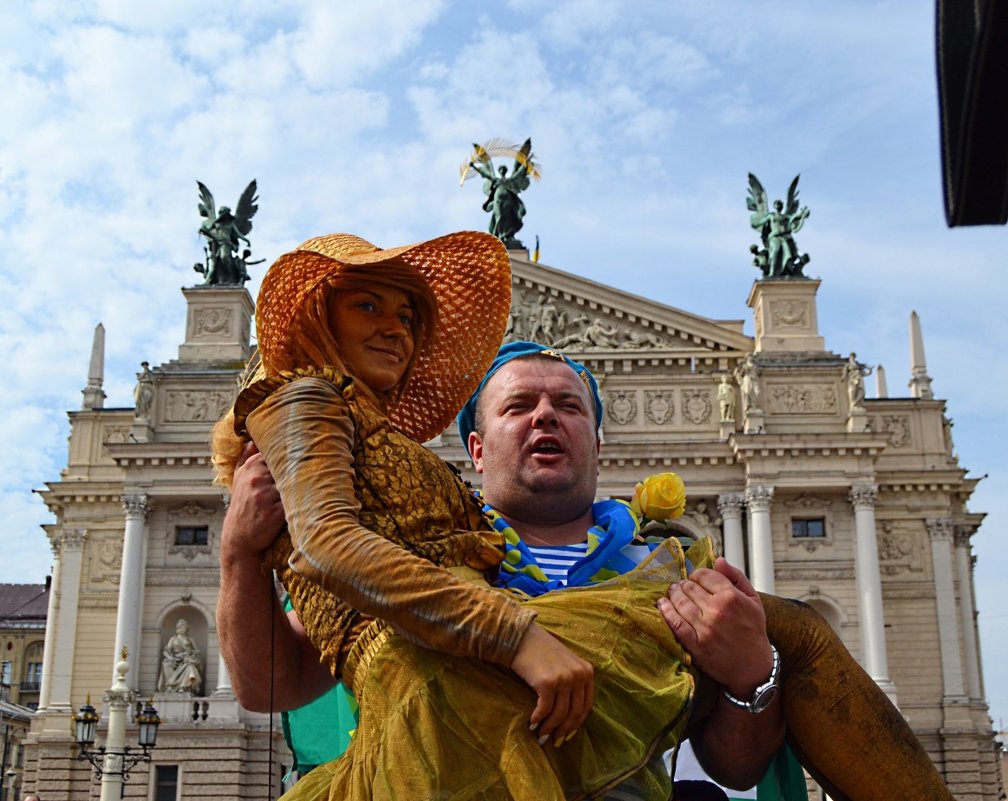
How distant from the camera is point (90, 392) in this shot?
107 ft

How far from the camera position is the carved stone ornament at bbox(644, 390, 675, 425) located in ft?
99.1

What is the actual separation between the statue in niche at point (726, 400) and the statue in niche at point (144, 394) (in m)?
13.4

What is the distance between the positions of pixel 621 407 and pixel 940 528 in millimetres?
7854

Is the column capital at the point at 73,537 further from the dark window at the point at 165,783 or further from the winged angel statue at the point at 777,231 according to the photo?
the winged angel statue at the point at 777,231

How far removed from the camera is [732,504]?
29.2 m

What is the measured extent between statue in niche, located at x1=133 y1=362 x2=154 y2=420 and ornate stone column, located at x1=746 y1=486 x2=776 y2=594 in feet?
46.1

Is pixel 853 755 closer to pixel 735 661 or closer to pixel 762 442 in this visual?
pixel 735 661

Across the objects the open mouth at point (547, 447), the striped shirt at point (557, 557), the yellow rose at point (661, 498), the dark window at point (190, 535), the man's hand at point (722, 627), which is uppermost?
the dark window at point (190, 535)

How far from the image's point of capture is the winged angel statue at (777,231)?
31.8 m

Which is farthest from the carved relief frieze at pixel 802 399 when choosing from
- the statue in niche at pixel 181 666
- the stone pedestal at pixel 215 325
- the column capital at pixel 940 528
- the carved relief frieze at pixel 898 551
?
the statue in niche at pixel 181 666

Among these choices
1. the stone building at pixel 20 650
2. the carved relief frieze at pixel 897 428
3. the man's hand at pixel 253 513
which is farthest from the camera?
the stone building at pixel 20 650

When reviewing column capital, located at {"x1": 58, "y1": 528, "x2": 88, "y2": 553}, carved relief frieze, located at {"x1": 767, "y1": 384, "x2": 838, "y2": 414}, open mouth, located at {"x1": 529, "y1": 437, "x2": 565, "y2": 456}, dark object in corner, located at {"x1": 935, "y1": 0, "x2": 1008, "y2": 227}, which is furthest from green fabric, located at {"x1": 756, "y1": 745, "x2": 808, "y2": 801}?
column capital, located at {"x1": 58, "y1": 528, "x2": 88, "y2": 553}

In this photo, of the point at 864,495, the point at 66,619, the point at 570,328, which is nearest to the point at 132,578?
the point at 66,619

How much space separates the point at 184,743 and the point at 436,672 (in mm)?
27256
